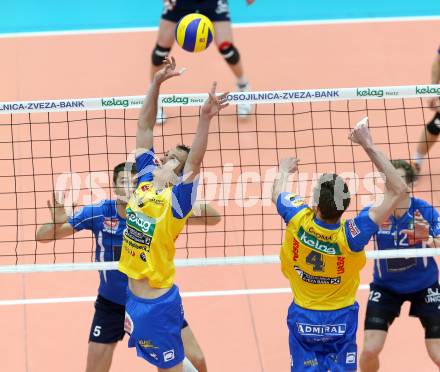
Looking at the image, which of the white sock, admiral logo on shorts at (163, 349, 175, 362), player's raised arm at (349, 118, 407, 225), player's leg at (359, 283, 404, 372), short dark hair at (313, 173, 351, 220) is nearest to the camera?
player's raised arm at (349, 118, 407, 225)

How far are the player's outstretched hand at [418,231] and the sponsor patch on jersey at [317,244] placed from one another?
1.34 m

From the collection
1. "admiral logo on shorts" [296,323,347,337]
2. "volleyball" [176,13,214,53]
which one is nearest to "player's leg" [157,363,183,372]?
"admiral logo on shorts" [296,323,347,337]

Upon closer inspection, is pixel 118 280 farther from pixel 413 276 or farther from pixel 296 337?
pixel 413 276

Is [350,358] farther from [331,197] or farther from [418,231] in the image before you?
[418,231]

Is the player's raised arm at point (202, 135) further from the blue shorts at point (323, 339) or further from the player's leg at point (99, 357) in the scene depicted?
the player's leg at point (99, 357)

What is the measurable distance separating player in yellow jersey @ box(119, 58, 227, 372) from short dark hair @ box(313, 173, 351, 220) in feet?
2.87

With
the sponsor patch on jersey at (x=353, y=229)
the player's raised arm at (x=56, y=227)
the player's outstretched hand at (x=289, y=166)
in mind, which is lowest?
the sponsor patch on jersey at (x=353, y=229)

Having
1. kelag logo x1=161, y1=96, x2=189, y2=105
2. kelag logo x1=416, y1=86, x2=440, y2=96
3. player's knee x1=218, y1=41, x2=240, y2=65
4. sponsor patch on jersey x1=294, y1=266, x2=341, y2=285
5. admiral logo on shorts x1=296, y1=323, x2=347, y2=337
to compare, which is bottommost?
admiral logo on shorts x1=296, y1=323, x2=347, y2=337

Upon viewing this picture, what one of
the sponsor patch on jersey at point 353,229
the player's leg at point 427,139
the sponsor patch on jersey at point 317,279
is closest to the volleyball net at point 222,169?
the player's leg at point 427,139

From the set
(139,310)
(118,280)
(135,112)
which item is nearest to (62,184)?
(135,112)

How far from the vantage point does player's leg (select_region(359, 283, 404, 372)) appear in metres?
7.34

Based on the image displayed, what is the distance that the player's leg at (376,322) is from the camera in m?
7.34

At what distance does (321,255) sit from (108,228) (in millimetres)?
1932

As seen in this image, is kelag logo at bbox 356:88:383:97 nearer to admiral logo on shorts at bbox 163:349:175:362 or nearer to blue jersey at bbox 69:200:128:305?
blue jersey at bbox 69:200:128:305
